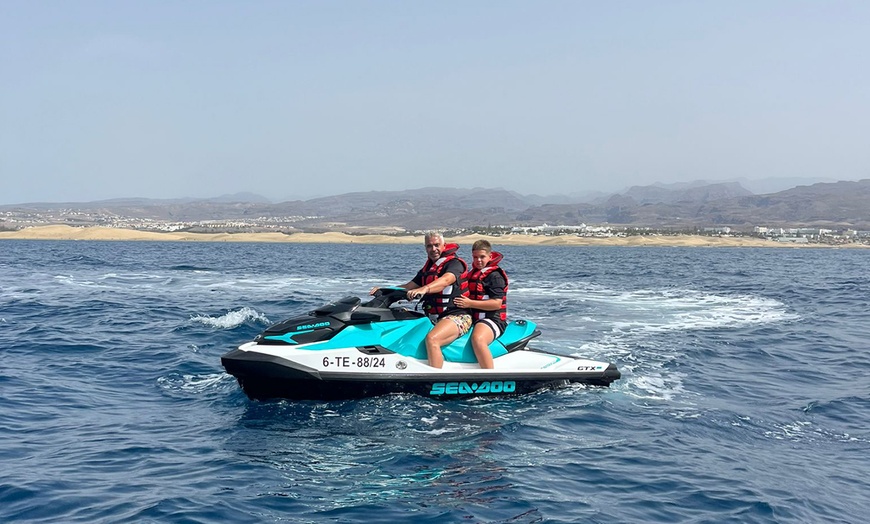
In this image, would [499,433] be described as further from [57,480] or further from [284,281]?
[284,281]

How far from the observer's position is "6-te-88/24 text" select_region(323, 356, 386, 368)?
8.95 meters

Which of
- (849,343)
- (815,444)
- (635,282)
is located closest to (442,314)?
(815,444)

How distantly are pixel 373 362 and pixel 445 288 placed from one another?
56.6 inches

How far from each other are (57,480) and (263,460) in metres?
1.74

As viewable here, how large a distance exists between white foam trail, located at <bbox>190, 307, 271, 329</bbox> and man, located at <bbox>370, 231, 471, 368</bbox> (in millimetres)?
7256

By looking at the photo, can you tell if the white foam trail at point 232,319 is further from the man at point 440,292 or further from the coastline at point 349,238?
the coastline at point 349,238

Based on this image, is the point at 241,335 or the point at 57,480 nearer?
the point at 57,480

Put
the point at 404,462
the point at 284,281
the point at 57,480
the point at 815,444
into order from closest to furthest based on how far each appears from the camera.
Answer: the point at 57,480
the point at 404,462
the point at 815,444
the point at 284,281

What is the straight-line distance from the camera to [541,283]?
31.7 meters

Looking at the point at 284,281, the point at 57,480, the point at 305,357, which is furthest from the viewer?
the point at 284,281

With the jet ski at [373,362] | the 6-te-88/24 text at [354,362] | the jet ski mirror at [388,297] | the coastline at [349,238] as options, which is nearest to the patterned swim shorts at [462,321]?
the jet ski at [373,362]

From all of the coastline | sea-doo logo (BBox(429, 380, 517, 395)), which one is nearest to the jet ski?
sea-doo logo (BBox(429, 380, 517, 395))

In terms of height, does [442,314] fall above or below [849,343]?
above

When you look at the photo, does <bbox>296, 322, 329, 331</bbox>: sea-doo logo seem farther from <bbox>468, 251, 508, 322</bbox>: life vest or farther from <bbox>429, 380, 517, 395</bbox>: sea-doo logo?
<bbox>468, 251, 508, 322</bbox>: life vest
